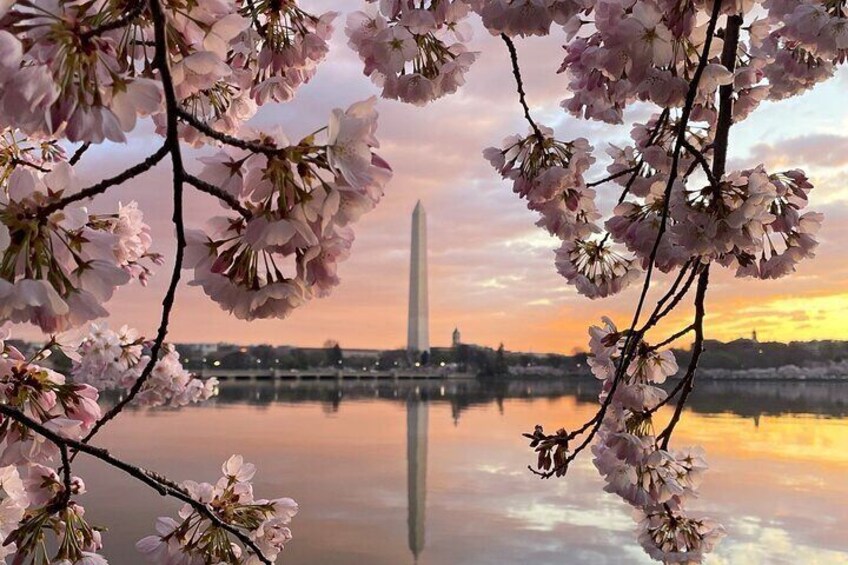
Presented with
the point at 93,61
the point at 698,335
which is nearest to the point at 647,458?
the point at 698,335

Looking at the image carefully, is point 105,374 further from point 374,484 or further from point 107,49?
point 374,484

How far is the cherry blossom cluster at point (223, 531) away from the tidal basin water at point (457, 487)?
798 cm

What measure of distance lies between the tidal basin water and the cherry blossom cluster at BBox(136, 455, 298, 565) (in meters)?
7.98

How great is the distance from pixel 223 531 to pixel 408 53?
3.19 ft

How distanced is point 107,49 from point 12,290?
0.20 m

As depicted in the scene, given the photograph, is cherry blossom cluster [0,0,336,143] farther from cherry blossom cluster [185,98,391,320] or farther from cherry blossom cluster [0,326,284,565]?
cherry blossom cluster [0,326,284,565]

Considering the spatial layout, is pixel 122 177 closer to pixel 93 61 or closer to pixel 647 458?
pixel 93 61

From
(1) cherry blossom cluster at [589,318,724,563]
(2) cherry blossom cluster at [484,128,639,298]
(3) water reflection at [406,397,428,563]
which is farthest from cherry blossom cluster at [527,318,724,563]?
(3) water reflection at [406,397,428,563]

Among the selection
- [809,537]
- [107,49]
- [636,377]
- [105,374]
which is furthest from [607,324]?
[809,537]

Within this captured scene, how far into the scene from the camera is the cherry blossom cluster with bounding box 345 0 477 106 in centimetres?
152

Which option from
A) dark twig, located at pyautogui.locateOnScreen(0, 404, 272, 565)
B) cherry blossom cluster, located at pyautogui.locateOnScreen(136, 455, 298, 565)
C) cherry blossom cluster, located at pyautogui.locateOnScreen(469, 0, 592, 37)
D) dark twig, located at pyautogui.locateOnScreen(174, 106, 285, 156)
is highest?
cherry blossom cluster, located at pyautogui.locateOnScreen(469, 0, 592, 37)

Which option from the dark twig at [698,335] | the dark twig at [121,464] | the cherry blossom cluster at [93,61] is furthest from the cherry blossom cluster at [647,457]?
the cherry blossom cluster at [93,61]

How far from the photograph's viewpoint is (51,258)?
2.08ft

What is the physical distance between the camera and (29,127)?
0.57 metres
